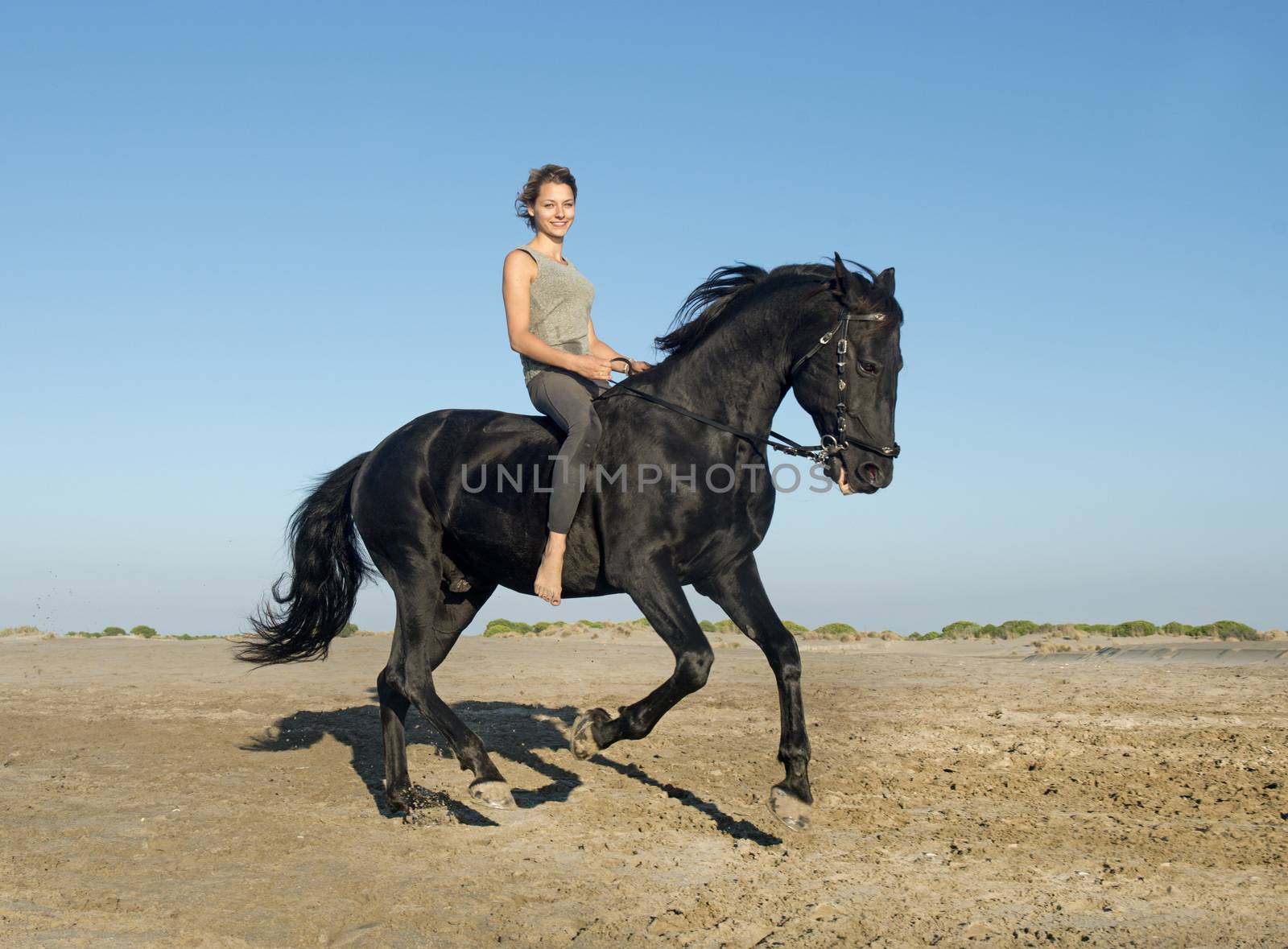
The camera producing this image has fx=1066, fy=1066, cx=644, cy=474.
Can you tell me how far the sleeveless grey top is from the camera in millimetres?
6430

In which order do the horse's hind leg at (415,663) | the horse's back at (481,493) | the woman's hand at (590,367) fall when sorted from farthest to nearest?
the horse's hind leg at (415,663), the horse's back at (481,493), the woman's hand at (590,367)

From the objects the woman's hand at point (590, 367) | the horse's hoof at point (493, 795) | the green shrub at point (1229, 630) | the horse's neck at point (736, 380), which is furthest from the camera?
the green shrub at point (1229, 630)

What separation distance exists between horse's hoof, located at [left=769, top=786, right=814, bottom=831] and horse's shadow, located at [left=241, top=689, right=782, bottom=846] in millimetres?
302

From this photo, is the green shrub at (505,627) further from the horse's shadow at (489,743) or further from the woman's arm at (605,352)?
the woman's arm at (605,352)

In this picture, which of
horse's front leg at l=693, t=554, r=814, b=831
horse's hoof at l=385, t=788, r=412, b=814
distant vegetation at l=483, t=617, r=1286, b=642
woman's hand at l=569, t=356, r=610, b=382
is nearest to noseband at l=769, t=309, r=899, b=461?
horse's front leg at l=693, t=554, r=814, b=831

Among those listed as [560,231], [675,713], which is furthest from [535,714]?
[560,231]

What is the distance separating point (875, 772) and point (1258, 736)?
10.5 feet

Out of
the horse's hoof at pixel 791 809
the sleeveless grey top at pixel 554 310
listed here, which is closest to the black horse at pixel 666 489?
the horse's hoof at pixel 791 809

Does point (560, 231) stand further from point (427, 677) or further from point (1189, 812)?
point (1189, 812)

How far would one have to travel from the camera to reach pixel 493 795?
5.82 metres

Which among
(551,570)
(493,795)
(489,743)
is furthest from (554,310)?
Result: (489,743)

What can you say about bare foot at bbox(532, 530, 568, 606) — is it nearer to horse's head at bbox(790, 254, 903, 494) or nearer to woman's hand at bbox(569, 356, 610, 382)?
woman's hand at bbox(569, 356, 610, 382)

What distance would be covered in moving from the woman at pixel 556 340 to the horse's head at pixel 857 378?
1.33 meters

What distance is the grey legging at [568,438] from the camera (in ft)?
19.6
